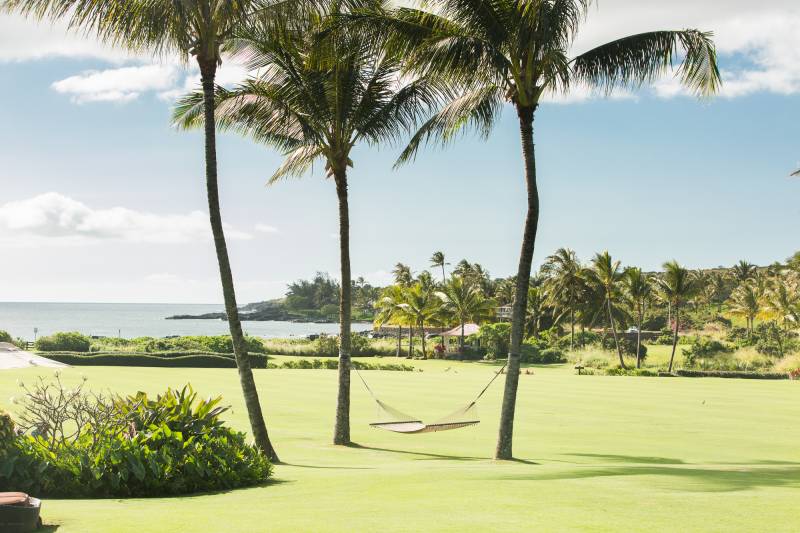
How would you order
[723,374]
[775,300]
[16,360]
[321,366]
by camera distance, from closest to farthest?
[16,360]
[723,374]
[321,366]
[775,300]

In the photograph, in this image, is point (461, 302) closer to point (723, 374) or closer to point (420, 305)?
point (420, 305)

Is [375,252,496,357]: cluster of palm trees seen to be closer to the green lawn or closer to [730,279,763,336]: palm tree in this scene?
[730,279,763,336]: palm tree

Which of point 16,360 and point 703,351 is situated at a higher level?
point 703,351

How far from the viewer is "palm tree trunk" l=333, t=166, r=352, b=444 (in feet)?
55.4

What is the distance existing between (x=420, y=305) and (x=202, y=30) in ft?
188

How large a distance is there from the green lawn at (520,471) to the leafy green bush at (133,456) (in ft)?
1.52

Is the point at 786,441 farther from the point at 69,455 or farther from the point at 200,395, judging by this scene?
the point at 200,395

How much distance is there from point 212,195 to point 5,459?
6.44 m

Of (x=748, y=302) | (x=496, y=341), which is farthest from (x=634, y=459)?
(x=748, y=302)

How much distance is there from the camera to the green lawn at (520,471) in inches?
285

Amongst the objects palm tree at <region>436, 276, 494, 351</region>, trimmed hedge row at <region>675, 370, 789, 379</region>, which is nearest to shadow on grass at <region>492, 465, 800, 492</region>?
trimmed hedge row at <region>675, 370, 789, 379</region>

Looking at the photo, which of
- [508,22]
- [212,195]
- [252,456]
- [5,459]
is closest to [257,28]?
[212,195]

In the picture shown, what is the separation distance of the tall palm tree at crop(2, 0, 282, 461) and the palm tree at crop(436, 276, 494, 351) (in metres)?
56.6

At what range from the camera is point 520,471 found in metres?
11.7
